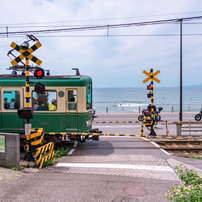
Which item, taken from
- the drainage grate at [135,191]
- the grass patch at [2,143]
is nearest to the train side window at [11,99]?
the grass patch at [2,143]

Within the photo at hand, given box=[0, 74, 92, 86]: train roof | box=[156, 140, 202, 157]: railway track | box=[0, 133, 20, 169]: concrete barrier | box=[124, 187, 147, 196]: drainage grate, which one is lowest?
box=[156, 140, 202, 157]: railway track

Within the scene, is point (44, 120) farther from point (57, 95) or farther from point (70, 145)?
point (70, 145)

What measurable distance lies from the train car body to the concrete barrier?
2616 millimetres

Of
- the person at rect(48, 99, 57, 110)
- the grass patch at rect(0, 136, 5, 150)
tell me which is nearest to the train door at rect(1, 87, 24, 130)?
the person at rect(48, 99, 57, 110)

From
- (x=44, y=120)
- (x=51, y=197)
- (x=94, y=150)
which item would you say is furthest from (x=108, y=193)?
(x=44, y=120)

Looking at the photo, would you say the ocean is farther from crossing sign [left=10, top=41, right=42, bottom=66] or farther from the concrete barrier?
the concrete barrier

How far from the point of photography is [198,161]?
8.14 m

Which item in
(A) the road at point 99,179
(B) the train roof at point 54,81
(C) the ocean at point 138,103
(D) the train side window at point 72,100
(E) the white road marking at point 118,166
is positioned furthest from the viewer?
(C) the ocean at point 138,103

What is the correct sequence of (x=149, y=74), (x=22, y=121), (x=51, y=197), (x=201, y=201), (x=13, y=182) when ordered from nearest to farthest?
A: (x=201, y=201) < (x=51, y=197) < (x=13, y=182) < (x=22, y=121) < (x=149, y=74)

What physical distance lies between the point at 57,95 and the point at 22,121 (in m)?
2.05

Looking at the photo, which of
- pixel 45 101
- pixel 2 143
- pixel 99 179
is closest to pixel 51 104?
pixel 45 101

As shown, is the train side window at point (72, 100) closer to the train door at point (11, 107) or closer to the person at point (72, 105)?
the person at point (72, 105)

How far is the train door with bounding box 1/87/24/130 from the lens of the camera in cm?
955

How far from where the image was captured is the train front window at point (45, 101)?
960 cm
